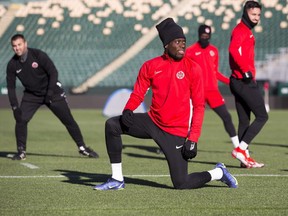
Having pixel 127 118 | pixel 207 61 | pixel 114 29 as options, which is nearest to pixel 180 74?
pixel 127 118

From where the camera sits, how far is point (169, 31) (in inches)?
334

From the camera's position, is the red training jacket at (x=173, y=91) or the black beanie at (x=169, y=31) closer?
the black beanie at (x=169, y=31)

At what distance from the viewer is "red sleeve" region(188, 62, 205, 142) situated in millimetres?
8617

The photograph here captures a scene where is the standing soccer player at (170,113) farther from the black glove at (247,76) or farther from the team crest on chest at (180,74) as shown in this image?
the black glove at (247,76)

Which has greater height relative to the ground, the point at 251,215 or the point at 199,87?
the point at 199,87

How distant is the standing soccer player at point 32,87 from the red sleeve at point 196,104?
4757 mm

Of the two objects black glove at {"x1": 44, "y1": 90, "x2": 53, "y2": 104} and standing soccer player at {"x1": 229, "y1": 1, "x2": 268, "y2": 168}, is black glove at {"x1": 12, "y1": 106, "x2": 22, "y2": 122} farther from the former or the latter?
standing soccer player at {"x1": 229, "y1": 1, "x2": 268, "y2": 168}

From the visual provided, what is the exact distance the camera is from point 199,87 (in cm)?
870

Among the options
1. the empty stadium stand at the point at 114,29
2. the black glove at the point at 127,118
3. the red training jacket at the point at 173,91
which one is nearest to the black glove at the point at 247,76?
the red training jacket at the point at 173,91

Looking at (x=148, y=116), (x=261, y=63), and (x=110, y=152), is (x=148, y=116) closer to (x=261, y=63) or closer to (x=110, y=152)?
(x=110, y=152)

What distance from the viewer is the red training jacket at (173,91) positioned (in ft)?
28.3

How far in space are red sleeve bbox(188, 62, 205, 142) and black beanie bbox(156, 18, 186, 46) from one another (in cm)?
39

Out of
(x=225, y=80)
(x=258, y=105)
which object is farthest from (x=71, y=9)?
(x=258, y=105)

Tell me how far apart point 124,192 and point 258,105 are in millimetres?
3516
